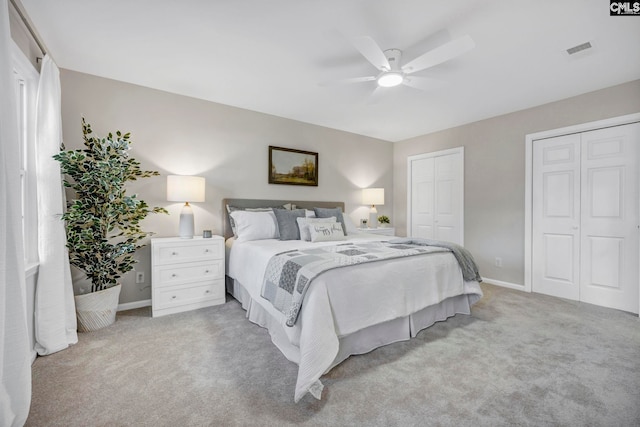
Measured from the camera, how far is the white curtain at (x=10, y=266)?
4.25ft

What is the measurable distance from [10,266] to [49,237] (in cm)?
102

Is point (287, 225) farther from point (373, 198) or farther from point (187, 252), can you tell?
point (373, 198)

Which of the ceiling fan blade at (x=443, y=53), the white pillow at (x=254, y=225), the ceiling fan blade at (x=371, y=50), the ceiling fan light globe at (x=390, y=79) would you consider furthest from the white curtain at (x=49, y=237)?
the ceiling fan blade at (x=443, y=53)

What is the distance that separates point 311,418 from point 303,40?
2.61 meters

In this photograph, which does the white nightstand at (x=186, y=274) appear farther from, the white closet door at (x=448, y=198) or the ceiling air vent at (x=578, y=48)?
the ceiling air vent at (x=578, y=48)

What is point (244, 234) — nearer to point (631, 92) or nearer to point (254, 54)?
point (254, 54)

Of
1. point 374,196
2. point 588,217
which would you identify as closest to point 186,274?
point 374,196

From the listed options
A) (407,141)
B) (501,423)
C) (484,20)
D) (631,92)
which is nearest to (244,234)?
Result: (501,423)

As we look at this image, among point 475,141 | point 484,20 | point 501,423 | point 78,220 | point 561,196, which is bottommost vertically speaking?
point 501,423

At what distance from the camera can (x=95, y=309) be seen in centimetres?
251

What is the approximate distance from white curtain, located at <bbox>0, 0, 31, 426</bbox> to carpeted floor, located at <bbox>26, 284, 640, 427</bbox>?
0.20 m

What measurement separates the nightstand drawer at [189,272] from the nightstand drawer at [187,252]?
6 cm

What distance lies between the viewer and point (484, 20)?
2033 millimetres

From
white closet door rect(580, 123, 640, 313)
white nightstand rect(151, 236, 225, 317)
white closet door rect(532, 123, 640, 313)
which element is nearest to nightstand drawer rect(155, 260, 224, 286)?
white nightstand rect(151, 236, 225, 317)
